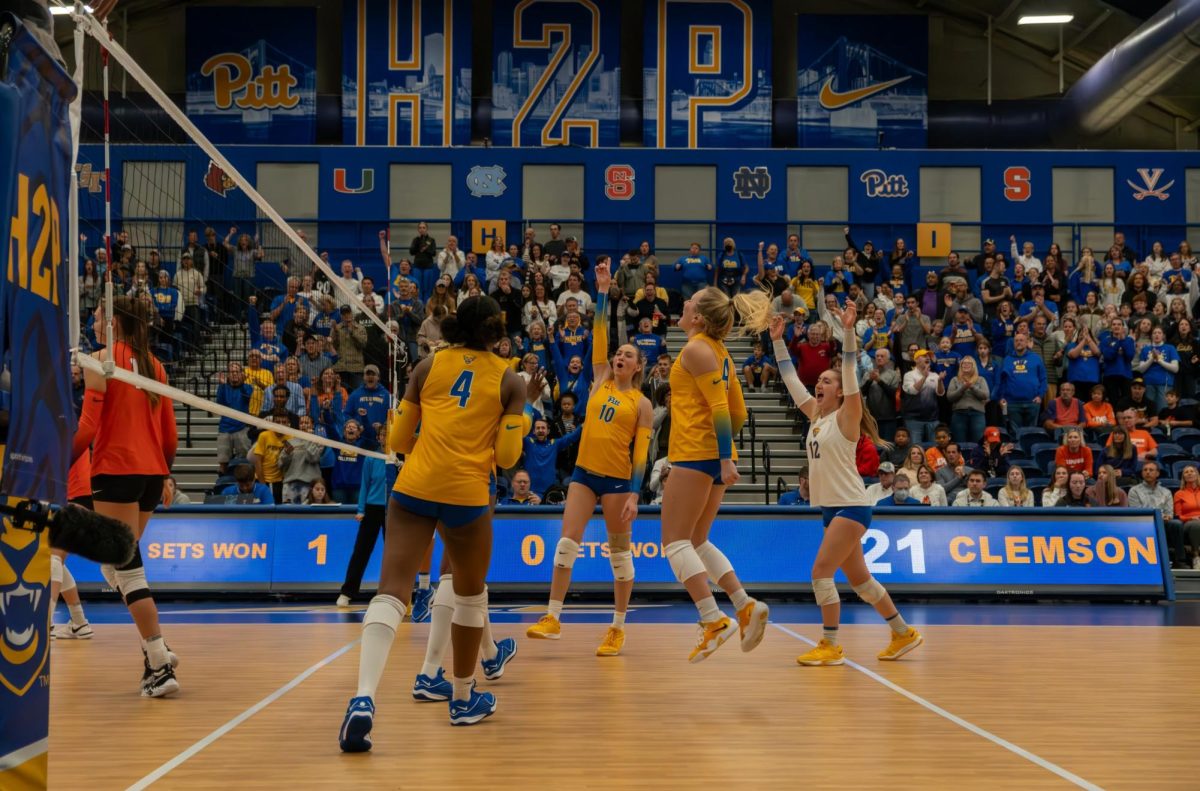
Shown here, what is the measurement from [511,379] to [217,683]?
2.81 metres

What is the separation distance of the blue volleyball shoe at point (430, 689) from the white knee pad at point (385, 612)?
3.91 feet

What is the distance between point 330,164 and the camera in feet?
91.6

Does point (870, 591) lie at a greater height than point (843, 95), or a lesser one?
lesser

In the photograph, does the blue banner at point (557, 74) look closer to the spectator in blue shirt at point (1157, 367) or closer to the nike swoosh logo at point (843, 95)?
the nike swoosh logo at point (843, 95)

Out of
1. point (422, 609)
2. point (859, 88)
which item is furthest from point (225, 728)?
point (859, 88)

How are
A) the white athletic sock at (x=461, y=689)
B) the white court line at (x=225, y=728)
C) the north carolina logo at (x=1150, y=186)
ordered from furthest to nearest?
the north carolina logo at (x=1150, y=186), the white athletic sock at (x=461, y=689), the white court line at (x=225, y=728)

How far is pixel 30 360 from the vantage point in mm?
2932

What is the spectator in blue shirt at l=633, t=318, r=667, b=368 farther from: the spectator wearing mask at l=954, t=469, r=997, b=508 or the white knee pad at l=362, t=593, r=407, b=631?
the white knee pad at l=362, t=593, r=407, b=631

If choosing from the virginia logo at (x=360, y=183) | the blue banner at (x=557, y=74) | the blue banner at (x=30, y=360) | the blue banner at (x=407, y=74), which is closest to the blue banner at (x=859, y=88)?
the blue banner at (x=557, y=74)

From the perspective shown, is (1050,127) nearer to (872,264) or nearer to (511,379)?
(872,264)

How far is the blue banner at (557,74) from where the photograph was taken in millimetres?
28578

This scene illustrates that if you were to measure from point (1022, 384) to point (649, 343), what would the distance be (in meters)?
5.67

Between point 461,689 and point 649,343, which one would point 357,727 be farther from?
point 649,343

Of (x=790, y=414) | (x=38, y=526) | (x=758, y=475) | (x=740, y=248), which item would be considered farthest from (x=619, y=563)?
(x=740, y=248)
